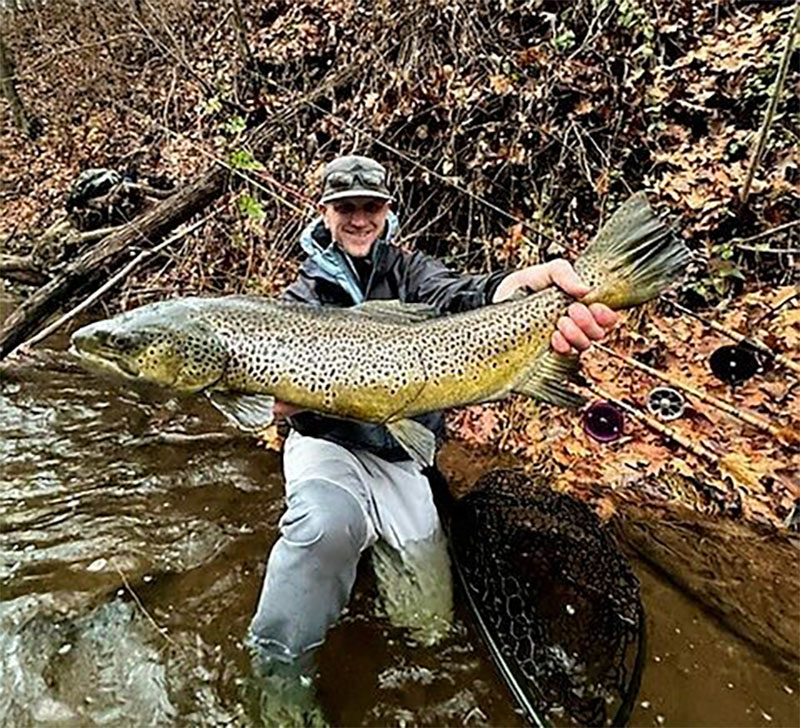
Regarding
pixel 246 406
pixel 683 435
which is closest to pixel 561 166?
pixel 683 435

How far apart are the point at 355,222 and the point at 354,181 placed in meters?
0.20

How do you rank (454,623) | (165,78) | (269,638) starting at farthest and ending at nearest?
(165,78) → (454,623) → (269,638)

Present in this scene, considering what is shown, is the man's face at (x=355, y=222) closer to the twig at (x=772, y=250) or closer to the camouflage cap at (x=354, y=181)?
the camouflage cap at (x=354, y=181)

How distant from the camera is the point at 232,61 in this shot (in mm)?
9586

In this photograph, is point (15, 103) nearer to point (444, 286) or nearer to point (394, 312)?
point (444, 286)

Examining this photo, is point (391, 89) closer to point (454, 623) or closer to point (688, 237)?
point (688, 237)

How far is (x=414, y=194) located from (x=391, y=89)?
123cm

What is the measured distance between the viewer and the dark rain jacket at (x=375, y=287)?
3.23 m

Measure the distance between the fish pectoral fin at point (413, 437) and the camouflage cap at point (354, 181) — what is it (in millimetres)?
Answer: 1041

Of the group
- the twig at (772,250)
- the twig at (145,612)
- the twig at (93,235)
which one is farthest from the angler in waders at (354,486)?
the twig at (93,235)

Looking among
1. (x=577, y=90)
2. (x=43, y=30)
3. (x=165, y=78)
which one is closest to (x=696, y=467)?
(x=577, y=90)

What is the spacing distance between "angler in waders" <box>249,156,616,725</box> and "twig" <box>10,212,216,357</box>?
10.3ft

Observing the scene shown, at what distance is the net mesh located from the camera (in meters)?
2.78

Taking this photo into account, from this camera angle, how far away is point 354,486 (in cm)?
305
